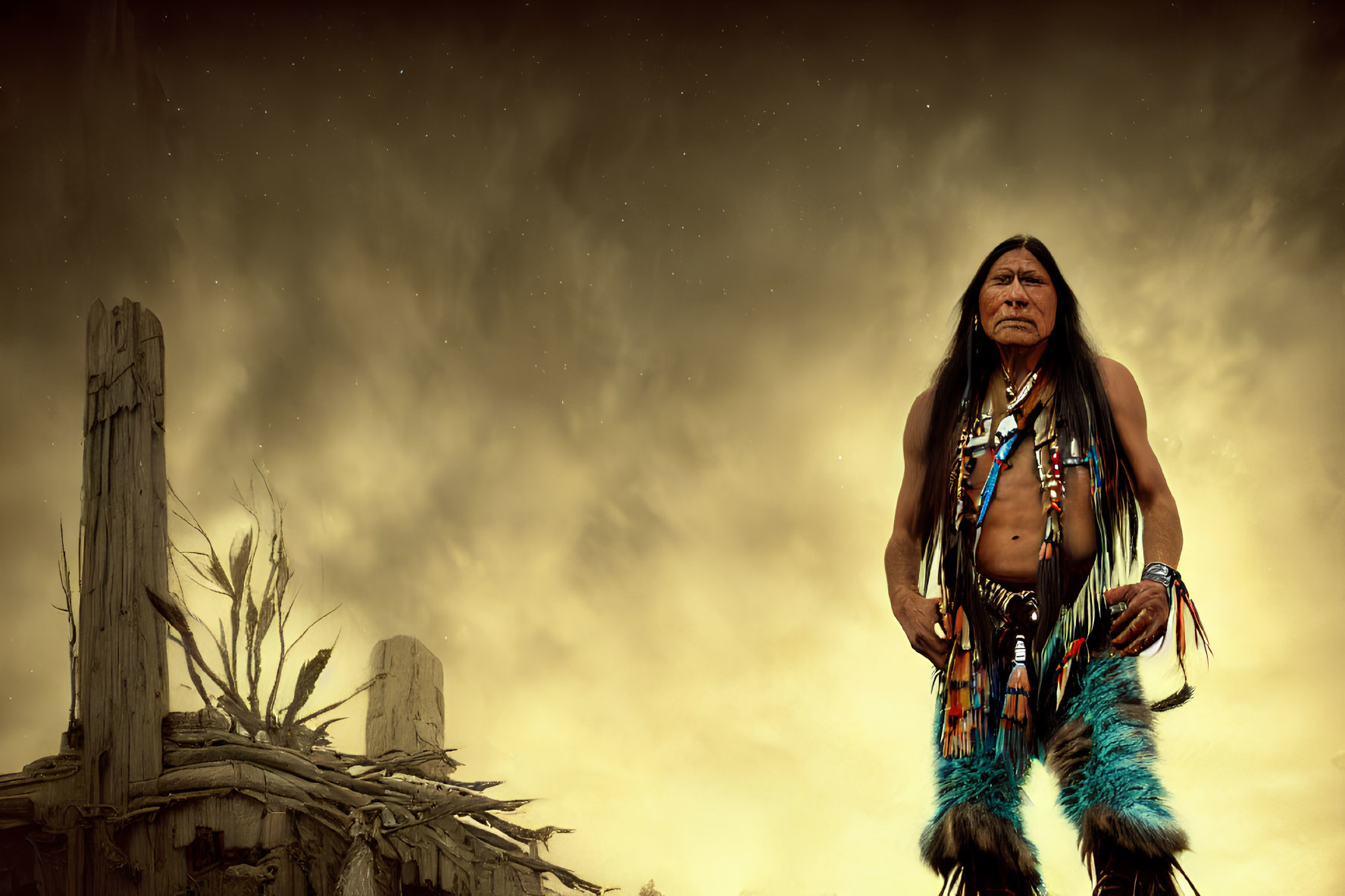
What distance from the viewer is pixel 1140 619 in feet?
9.55

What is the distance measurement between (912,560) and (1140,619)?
73 cm

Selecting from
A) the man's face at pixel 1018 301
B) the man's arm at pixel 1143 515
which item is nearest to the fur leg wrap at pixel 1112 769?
the man's arm at pixel 1143 515

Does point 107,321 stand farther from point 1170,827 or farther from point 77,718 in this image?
point 1170,827

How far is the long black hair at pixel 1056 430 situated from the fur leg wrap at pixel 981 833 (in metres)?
0.33

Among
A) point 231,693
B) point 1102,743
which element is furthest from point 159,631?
point 1102,743

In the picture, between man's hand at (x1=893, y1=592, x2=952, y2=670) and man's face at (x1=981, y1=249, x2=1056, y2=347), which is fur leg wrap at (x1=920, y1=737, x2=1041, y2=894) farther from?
man's face at (x1=981, y1=249, x2=1056, y2=347)

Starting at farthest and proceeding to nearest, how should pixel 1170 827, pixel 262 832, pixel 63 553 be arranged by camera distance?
1. pixel 63 553
2. pixel 262 832
3. pixel 1170 827

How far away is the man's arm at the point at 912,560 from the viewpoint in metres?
3.24

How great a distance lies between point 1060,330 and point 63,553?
13.4 feet

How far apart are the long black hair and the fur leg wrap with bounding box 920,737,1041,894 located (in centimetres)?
33

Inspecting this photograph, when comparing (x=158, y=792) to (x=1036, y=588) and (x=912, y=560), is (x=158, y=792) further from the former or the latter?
(x=1036, y=588)

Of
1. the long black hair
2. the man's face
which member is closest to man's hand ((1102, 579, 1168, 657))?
the long black hair

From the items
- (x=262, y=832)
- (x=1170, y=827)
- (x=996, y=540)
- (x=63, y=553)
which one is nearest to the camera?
(x=1170, y=827)

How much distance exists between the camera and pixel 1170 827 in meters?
2.86
